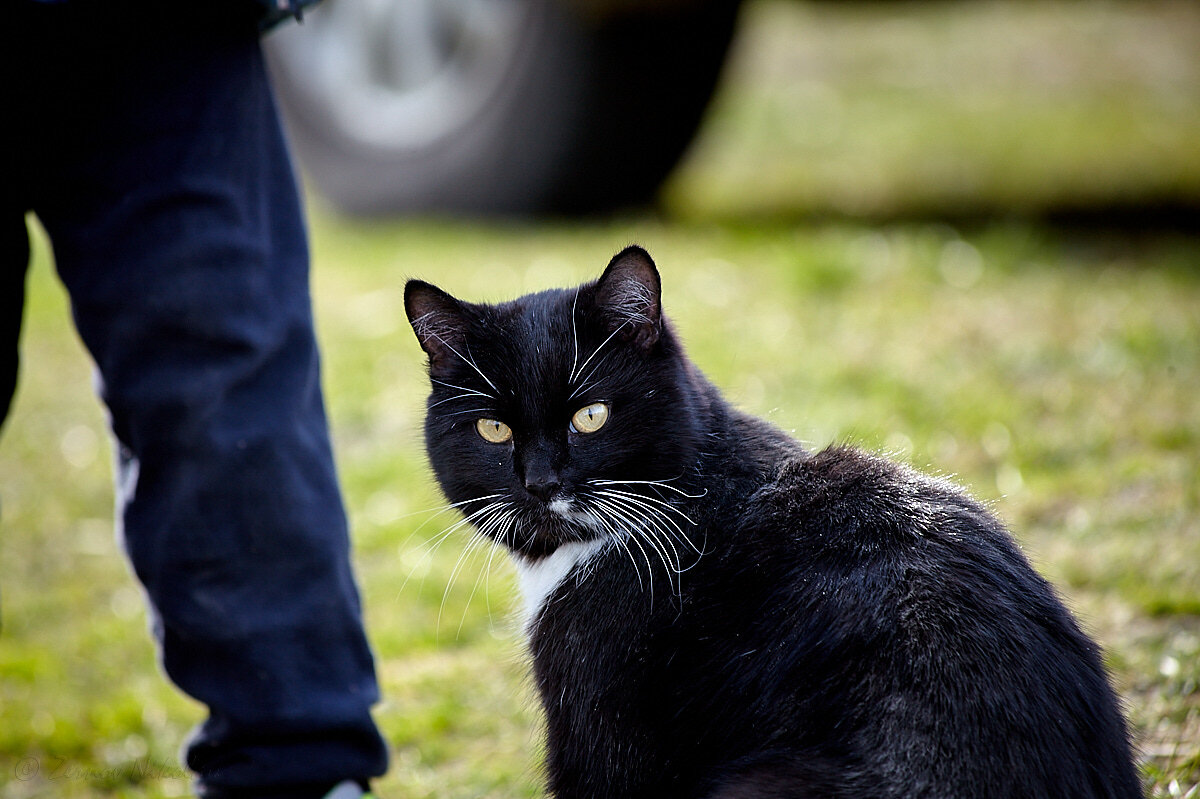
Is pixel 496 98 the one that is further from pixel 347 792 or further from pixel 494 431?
pixel 347 792

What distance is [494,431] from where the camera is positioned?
5.93ft

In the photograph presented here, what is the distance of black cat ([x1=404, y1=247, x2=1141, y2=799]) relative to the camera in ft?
4.45

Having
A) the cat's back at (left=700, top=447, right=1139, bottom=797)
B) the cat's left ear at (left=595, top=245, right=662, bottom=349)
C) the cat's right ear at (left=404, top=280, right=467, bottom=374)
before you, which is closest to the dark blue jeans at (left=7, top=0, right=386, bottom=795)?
the cat's right ear at (left=404, top=280, right=467, bottom=374)

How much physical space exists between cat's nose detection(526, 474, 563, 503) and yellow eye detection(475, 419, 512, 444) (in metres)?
0.10

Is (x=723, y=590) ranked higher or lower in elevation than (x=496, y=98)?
lower

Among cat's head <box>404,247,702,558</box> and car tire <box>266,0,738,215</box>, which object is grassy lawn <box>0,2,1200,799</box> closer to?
car tire <box>266,0,738,215</box>

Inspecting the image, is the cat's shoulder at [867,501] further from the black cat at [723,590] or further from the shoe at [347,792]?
the shoe at [347,792]

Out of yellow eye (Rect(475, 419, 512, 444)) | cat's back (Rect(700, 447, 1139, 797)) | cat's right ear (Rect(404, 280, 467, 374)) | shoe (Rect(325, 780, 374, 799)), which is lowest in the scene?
shoe (Rect(325, 780, 374, 799))

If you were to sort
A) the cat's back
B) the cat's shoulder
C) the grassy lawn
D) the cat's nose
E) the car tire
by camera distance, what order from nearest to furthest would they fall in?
1. the cat's back
2. the cat's shoulder
3. the cat's nose
4. the grassy lawn
5. the car tire

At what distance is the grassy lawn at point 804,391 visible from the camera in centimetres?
230

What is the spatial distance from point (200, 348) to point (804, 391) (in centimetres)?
198

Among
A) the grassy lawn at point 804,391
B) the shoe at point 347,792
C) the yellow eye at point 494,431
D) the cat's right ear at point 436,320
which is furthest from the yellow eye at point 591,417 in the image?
the shoe at point 347,792

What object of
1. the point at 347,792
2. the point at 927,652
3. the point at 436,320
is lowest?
the point at 347,792

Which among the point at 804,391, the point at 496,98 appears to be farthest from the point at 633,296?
the point at 496,98
